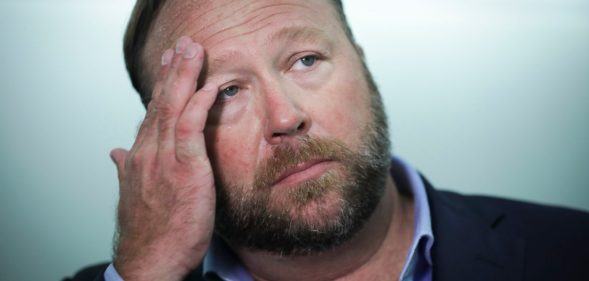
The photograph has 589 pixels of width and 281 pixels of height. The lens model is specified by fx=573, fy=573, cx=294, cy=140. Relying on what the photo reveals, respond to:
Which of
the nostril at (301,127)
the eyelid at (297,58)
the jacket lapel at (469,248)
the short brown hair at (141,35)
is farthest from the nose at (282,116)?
the jacket lapel at (469,248)

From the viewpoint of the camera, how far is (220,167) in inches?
65.9

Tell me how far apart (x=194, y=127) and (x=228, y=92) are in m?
0.16

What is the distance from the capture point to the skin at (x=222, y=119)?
1596 mm

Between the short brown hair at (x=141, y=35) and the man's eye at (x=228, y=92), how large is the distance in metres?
0.38

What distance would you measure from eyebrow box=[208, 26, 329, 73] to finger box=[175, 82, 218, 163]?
0.09 meters

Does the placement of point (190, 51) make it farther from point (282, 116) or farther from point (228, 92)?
point (282, 116)

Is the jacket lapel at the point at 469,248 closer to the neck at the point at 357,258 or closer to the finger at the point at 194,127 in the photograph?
the neck at the point at 357,258

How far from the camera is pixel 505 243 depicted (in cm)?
181

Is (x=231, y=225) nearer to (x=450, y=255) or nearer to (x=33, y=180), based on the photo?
(x=450, y=255)

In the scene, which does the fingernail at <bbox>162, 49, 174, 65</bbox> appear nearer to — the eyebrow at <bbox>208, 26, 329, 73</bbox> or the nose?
the eyebrow at <bbox>208, 26, 329, 73</bbox>

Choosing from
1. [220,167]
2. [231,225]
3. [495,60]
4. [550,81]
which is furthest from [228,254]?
[550,81]

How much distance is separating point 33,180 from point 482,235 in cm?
183

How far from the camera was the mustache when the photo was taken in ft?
5.14

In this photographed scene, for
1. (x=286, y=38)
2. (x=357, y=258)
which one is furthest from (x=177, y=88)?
(x=357, y=258)
